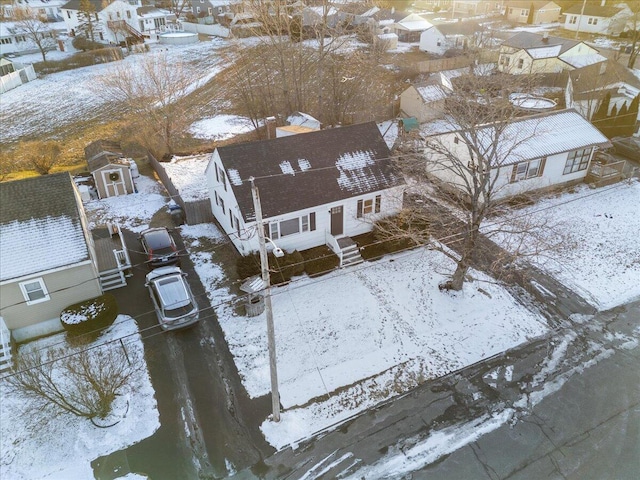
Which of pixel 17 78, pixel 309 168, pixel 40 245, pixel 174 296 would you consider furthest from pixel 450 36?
pixel 40 245

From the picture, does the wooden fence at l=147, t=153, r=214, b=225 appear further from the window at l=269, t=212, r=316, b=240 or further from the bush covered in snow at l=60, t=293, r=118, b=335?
the bush covered in snow at l=60, t=293, r=118, b=335

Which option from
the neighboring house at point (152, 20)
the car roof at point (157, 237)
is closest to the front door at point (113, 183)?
the car roof at point (157, 237)

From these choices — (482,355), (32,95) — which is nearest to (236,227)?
(482,355)

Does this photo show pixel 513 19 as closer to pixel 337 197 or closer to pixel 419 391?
pixel 337 197

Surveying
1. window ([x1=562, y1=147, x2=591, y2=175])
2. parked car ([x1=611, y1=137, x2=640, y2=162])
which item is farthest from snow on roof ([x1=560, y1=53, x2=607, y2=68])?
window ([x1=562, y1=147, x2=591, y2=175])

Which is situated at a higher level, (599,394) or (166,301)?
(166,301)

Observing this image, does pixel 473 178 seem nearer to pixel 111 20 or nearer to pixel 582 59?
pixel 582 59

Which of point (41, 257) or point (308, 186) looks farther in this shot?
point (308, 186)
